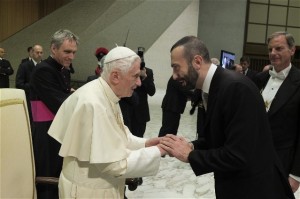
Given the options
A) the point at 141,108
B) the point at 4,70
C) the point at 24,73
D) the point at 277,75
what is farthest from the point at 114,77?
the point at 4,70

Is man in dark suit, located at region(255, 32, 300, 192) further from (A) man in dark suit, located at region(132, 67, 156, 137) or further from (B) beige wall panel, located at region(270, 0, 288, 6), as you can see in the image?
(B) beige wall panel, located at region(270, 0, 288, 6)

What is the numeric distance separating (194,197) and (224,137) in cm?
205

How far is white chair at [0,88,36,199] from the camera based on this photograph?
155 centimetres

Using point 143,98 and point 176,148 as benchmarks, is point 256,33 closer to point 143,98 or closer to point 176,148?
point 143,98

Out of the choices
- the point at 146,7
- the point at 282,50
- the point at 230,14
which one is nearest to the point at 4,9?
the point at 230,14

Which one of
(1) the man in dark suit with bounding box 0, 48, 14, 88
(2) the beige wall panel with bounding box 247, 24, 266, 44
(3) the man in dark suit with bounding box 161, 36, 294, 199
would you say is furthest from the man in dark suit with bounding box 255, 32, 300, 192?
(2) the beige wall panel with bounding box 247, 24, 266, 44

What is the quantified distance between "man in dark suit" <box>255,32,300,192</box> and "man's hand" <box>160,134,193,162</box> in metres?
0.83

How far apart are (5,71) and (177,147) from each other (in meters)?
5.25

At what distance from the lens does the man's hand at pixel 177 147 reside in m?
1.64

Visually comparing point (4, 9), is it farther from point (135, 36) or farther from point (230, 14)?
point (135, 36)

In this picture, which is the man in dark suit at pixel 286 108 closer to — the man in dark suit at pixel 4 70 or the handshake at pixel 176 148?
the handshake at pixel 176 148

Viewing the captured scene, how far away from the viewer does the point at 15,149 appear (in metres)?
1.64

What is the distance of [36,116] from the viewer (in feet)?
8.88

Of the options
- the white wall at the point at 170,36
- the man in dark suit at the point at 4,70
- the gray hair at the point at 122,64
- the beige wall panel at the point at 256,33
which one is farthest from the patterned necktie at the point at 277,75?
the white wall at the point at 170,36
